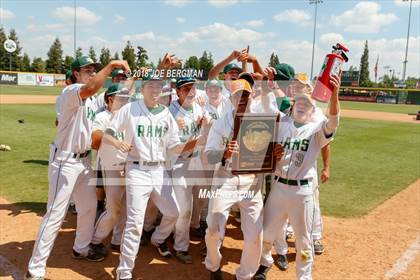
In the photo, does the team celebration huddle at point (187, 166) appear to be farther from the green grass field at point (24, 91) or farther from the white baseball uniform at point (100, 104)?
the green grass field at point (24, 91)

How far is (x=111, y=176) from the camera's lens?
5.02 meters

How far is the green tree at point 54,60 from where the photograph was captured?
235ft

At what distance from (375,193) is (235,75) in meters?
4.73

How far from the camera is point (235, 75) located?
6109 millimetres

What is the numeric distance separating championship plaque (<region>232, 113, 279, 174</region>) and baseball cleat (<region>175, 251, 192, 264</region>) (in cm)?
161

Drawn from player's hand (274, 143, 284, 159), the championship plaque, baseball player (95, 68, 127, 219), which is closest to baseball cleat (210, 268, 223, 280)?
the championship plaque

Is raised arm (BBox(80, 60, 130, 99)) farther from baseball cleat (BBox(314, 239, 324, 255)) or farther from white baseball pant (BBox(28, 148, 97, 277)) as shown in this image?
baseball cleat (BBox(314, 239, 324, 255))

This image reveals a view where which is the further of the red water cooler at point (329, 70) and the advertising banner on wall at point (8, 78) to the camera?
the advertising banner on wall at point (8, 78)

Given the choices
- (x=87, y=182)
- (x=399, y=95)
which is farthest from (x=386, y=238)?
(x=399, y=95)

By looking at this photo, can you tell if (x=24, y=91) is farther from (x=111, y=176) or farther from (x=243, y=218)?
(x=243, y=218)

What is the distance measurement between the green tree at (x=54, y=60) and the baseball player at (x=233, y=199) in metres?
74.3

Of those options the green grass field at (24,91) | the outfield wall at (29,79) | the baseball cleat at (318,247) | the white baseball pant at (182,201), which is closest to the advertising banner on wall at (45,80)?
the outfield wall at (29,79)

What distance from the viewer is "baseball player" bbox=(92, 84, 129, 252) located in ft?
15.7

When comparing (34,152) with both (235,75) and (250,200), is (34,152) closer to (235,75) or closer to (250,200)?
(235,75)
